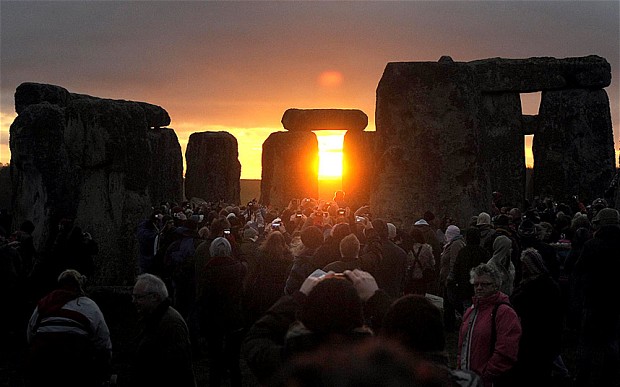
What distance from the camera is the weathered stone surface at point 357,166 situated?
109ft

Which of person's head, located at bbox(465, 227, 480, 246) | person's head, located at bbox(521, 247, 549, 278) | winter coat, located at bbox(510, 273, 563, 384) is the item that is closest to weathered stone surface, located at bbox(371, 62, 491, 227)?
person's head, located at bbox(465, 227, 480, 246)

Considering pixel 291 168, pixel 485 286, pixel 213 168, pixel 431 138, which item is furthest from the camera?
pixel 213 168

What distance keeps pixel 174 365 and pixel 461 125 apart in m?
9.38

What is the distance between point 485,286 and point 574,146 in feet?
76.1

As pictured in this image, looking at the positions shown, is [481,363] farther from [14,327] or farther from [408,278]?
[14,327]

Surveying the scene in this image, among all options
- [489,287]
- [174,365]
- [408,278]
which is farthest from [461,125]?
[174,365]

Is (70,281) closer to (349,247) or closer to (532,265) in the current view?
(349,247)

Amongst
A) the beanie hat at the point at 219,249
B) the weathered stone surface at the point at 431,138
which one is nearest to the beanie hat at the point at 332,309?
the beanie hat at the point at 219,249

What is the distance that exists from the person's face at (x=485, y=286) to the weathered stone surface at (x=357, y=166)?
26.9 metres

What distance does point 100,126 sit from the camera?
44.5 feet

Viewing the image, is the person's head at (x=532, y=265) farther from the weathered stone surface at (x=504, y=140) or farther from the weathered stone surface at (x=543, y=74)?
the weathered stone surface at (x=543, y=74)

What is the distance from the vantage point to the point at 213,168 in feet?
115

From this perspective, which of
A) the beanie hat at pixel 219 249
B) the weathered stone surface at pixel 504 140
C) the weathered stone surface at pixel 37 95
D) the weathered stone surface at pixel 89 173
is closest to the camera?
the beanie hat at pixel 219 249

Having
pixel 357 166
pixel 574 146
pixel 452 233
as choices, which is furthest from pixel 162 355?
pixel 357 166
